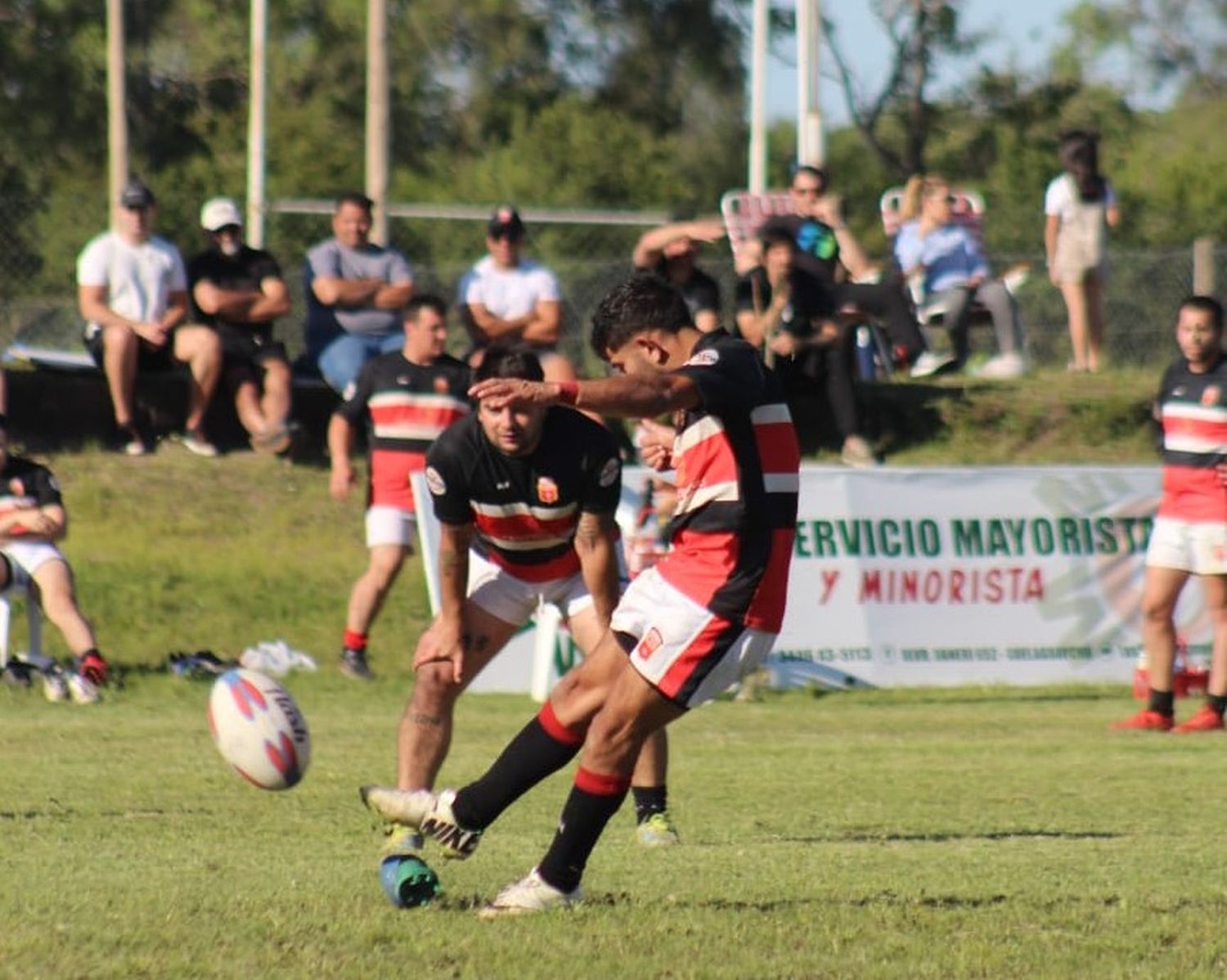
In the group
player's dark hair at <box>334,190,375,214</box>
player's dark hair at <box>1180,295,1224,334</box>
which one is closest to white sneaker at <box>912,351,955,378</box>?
player's dark hair at <box>334,190,375,214</box>

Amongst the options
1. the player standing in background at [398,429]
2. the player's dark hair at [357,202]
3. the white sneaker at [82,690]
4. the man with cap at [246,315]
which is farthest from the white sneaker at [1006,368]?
the white sneaker at [82,690]

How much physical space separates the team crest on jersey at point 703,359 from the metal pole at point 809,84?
655 inches

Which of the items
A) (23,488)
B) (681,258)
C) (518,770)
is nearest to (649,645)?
(518,770)

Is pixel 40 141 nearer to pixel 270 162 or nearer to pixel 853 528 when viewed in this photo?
pixel 270 162

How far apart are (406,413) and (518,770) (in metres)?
7.62

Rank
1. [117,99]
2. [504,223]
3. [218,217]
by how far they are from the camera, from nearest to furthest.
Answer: [504,223] < [218,217] < [117,99]

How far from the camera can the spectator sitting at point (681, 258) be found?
1580 cm

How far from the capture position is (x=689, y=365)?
271 inches

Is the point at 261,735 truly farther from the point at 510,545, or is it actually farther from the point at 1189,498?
the point at 1189,498

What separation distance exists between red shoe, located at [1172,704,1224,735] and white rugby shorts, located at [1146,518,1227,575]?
2.88 ft

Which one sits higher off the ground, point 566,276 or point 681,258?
point 681,258

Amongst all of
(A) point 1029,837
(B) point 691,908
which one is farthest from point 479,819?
(A) point 1029,837

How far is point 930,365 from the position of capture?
2077cm

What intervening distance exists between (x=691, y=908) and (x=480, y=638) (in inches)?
86.9
